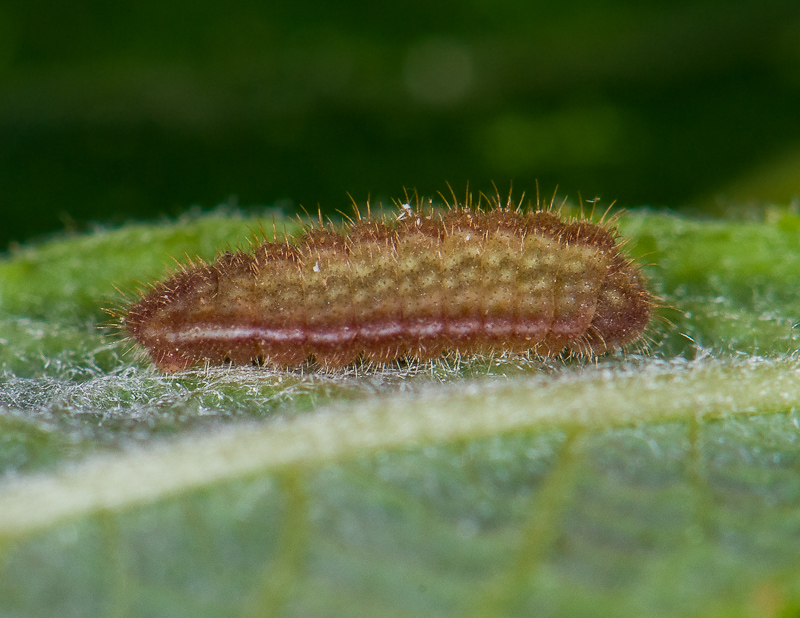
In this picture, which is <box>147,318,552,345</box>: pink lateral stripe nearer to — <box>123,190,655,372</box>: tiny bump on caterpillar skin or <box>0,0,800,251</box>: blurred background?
<box>123,190,655,372</box>: tiny bump on caterpillar skin

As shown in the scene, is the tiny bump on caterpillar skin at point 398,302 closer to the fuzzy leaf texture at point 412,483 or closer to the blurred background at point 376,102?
the fuzzy leaf texture at point 412,483

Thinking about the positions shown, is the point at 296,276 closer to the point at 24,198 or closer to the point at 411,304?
the point at 411,304

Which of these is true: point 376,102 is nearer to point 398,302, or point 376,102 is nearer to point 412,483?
point 398,302

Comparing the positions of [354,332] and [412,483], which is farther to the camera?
[354,332]

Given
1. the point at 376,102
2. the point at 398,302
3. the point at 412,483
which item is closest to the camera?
the point at 412,483

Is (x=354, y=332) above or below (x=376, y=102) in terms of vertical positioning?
below

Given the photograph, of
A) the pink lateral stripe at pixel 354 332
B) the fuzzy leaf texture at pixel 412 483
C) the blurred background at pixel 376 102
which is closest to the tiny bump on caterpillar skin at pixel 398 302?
the pink lateral stripe at pixel 354 332

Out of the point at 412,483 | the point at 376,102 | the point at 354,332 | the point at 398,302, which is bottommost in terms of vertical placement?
the point at 412,483

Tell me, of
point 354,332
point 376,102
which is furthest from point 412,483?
point 376,102
